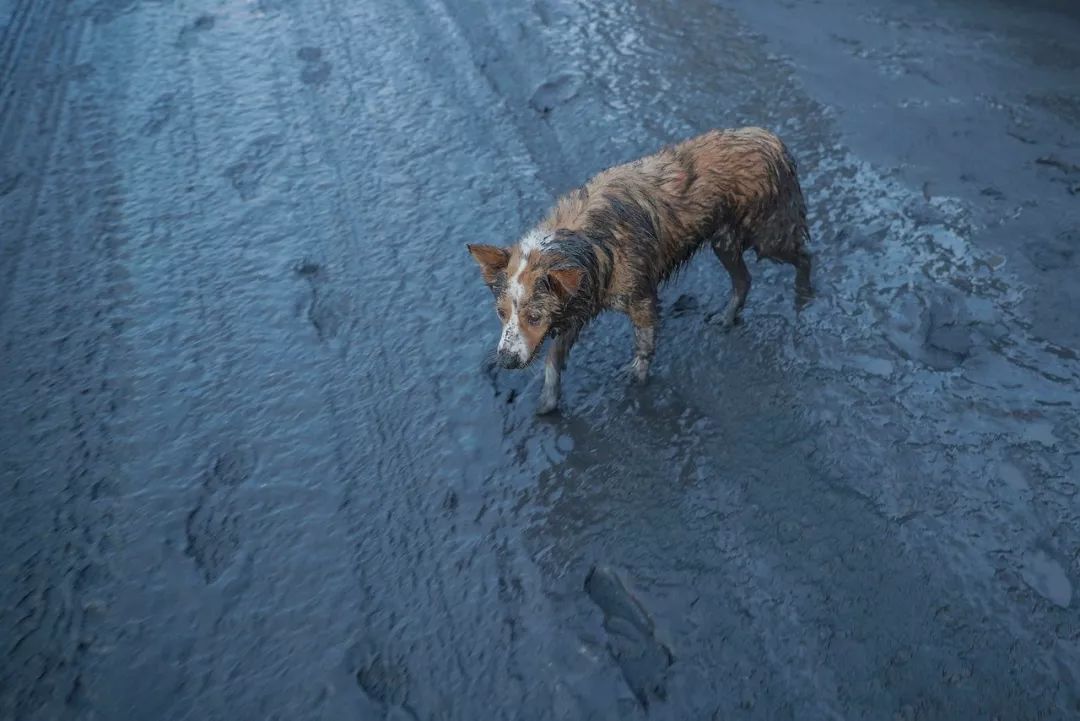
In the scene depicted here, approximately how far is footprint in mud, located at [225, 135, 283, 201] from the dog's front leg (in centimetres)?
319

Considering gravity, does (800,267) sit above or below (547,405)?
above

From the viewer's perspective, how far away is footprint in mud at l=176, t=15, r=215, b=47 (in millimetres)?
8719

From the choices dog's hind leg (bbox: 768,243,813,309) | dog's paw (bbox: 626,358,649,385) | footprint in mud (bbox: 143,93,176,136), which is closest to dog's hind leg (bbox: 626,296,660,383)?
dog's paw (bbox: 626,358,649,385)

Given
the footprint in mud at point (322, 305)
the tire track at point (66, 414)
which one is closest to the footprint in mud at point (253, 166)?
the tire track at point (66, 414)

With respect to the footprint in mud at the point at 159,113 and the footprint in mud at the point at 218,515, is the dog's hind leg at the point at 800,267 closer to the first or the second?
the footprint in mud at the point at 218,515

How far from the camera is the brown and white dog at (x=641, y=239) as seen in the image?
15.0 feet

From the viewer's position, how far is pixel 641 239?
498cm

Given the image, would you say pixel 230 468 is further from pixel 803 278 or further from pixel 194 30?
pixel 194 30

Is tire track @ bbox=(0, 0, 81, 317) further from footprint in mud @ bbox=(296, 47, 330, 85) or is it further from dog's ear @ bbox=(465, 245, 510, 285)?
dog's ear @ bbox=(465, 245, 510, 285)

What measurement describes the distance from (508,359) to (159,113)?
5072mm

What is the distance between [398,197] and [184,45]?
355 cm

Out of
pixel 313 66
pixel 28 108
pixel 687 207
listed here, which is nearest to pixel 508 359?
pixel 687 207

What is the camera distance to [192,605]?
14.1 ft

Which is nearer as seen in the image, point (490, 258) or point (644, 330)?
point (490, 258)
